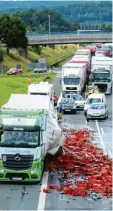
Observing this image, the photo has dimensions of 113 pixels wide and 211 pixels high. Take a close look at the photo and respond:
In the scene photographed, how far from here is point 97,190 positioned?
2445 centimetres

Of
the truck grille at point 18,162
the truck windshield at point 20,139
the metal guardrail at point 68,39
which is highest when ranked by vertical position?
the truck windshield at point 20,139

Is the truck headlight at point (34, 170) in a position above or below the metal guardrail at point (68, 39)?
above

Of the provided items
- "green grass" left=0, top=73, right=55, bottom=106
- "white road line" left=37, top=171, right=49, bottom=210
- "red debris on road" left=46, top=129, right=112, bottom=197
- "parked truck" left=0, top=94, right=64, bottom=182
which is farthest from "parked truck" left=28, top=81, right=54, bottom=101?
"white road line" left=37, top=171, right=49, bottom=210

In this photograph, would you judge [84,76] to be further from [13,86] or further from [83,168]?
[83,168]

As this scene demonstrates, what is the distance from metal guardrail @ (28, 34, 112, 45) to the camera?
12950 centimetres

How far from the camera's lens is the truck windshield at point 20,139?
2619 cm

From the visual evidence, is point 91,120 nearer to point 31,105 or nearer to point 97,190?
point 31,105

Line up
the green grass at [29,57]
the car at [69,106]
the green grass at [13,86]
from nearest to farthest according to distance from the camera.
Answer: the car at [69,106] < the green grass at [13,86] < the green grass at [29,57]

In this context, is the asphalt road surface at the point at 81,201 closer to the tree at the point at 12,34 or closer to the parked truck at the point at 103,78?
the parked truck at the point at 103,78

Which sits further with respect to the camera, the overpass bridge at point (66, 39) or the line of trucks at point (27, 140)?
the overpass bridge at point (66, 39)

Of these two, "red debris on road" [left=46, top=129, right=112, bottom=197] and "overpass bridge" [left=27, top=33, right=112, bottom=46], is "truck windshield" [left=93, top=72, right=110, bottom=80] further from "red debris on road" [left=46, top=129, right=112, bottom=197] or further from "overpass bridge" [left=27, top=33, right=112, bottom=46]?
"overpass bridge" [left=27, top=33, right=112, bottom=46]

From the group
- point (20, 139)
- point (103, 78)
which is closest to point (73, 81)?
point (103, 78)

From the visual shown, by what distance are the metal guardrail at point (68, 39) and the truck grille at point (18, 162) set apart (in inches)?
3971

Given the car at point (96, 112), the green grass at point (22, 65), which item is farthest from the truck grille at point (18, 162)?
the green grass at point (22, 65)
